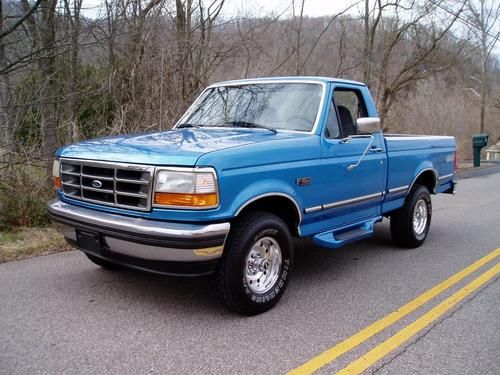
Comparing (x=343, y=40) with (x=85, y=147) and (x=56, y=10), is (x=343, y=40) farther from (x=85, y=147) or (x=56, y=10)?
(x=85, y=147)

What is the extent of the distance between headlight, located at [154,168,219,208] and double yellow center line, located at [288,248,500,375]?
134cm

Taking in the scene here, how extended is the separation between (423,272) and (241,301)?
96.3 inches

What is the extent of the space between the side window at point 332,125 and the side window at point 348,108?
0.12 meters

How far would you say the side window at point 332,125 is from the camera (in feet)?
15.9

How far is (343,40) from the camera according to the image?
46.6ft

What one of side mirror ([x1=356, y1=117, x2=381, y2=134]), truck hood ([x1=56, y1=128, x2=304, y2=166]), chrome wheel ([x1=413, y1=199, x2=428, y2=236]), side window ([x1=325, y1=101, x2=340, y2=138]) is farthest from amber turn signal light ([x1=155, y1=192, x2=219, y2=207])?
chrome wheel ([x1=413, y1=199, x2=428, y2=236])

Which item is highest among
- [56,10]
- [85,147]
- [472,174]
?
[56,10]

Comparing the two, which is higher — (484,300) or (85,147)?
(85,147)

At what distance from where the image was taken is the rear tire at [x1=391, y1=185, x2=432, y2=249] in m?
6.18

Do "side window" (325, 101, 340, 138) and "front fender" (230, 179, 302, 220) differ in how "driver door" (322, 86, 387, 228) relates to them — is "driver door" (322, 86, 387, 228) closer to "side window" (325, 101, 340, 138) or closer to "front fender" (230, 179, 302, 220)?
"side window" (325, 101, 340, 138)

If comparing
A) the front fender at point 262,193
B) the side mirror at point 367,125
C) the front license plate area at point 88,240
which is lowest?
the front license plate area at point 88,240

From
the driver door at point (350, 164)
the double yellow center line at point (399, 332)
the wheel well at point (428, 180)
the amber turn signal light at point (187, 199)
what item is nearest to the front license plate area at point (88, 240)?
the amber turn signal light at point (187, 199)

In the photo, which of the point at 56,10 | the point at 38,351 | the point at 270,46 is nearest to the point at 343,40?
the point at 270,46

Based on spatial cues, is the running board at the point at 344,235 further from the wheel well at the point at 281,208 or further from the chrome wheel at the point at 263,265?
the chrome wheel at the point at 263,265
